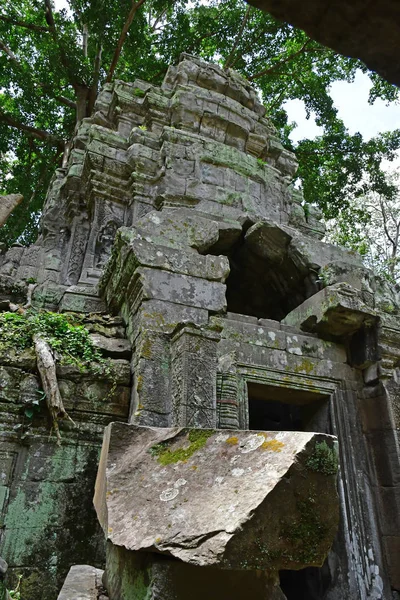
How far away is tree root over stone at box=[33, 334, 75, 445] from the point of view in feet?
15.2

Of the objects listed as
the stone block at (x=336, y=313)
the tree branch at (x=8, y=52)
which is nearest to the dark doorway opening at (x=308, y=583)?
the stone block at (x=336, y=313)

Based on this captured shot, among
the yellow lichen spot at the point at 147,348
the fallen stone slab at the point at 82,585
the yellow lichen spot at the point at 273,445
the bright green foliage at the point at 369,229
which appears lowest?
the fallen stone slab at the point at 82,585

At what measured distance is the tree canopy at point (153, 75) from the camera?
15391 millimetres

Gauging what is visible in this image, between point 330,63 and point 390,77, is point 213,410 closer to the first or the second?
point 390,77

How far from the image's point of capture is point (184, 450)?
287 cm

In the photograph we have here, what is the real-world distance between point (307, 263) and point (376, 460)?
2.66 metres

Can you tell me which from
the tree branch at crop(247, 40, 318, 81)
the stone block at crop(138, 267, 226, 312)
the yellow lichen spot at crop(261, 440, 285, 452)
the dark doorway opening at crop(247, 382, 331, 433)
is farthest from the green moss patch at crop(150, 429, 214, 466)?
the tree branch at crop(247, 40, 318, 81)

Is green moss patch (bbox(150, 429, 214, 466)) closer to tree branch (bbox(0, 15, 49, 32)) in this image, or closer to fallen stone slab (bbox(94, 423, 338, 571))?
fallen stone slab (bbox(94, 423, 338, 571))

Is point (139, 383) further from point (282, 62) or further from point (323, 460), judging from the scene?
point (282, 62)

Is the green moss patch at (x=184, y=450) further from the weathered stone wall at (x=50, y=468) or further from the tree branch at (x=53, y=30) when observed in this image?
the tree branch at (x=53, y=30)

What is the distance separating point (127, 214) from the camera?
8477mm

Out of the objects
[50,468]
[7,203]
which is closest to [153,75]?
[7,203]

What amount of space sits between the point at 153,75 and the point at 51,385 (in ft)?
48.3

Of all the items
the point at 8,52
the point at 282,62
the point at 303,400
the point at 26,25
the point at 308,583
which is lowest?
the point at 308,583
